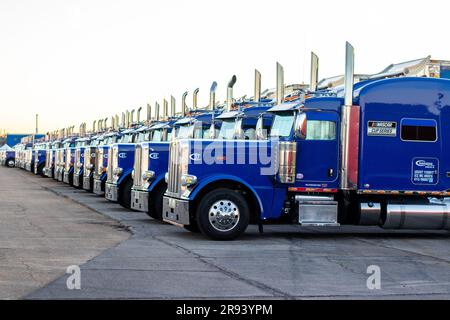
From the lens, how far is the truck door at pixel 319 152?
611 inches

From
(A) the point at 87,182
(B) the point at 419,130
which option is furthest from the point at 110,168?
(B) the point at 419,130

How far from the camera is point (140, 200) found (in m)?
18.6

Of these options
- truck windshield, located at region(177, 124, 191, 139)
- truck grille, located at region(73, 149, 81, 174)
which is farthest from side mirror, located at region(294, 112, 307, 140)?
truck grille, located at region(73, 149, 81, 174)

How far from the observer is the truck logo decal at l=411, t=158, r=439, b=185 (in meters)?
15.9

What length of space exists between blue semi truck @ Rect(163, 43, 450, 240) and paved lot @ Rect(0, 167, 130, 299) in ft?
5.65

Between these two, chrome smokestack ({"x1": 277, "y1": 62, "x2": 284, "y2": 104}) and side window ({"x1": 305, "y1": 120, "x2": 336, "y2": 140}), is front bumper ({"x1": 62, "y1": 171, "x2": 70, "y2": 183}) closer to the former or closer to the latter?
chrome smokestack ({"x1": 277, "y1": 62, "x2": 284, "y2": 104})

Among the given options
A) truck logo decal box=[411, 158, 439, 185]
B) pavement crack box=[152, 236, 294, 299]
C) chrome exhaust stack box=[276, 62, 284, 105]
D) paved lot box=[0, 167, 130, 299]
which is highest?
chrome exhaust stack box=[276, 62, 284, 105]

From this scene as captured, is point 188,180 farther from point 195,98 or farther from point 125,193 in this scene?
point 195,98

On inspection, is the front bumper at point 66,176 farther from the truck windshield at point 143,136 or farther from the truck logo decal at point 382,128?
the truck logo decal at point 382,128

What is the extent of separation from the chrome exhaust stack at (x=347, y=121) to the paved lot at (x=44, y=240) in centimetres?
409

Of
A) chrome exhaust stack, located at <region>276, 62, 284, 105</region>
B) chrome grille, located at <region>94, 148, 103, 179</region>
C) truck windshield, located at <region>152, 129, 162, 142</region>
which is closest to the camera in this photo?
chrome exhaust stack, located at <region>276, 62, 284, 105</region>

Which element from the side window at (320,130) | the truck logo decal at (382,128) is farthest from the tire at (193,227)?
the truck logo decal at (382,128)
